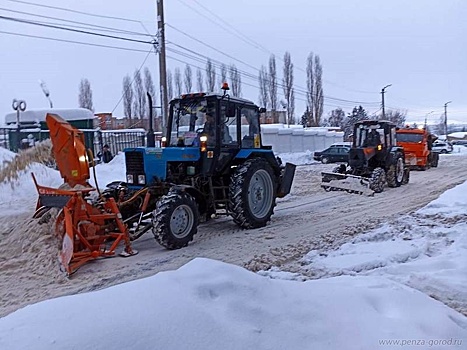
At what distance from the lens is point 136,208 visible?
317 inches

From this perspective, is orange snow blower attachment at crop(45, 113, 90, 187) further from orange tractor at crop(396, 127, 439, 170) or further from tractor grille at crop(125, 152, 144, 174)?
orange tractor at crop(396, 127, 439, 170)

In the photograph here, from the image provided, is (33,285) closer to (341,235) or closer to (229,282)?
(229,282)

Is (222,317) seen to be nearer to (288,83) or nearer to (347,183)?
(347,183)

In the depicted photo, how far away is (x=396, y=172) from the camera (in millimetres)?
16359

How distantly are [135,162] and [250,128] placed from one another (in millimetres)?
2452

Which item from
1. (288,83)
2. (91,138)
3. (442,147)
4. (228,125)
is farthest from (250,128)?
(288,83)

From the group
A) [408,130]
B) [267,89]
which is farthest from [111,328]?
[267,89]

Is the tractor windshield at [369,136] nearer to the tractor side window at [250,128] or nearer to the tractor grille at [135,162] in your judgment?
the tractor side window at [250,128]

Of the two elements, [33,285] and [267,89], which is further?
[267,89]

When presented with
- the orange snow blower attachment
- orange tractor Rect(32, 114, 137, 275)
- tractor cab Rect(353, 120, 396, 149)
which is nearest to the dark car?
tractor cab Rect(353, 120, 396, 149)

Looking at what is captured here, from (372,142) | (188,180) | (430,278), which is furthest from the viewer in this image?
(372,142)

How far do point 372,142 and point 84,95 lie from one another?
4685 cm

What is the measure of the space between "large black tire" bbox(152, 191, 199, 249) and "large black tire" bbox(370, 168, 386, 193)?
8.38 m

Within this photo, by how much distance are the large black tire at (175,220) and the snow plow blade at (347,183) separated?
25.1 ft
